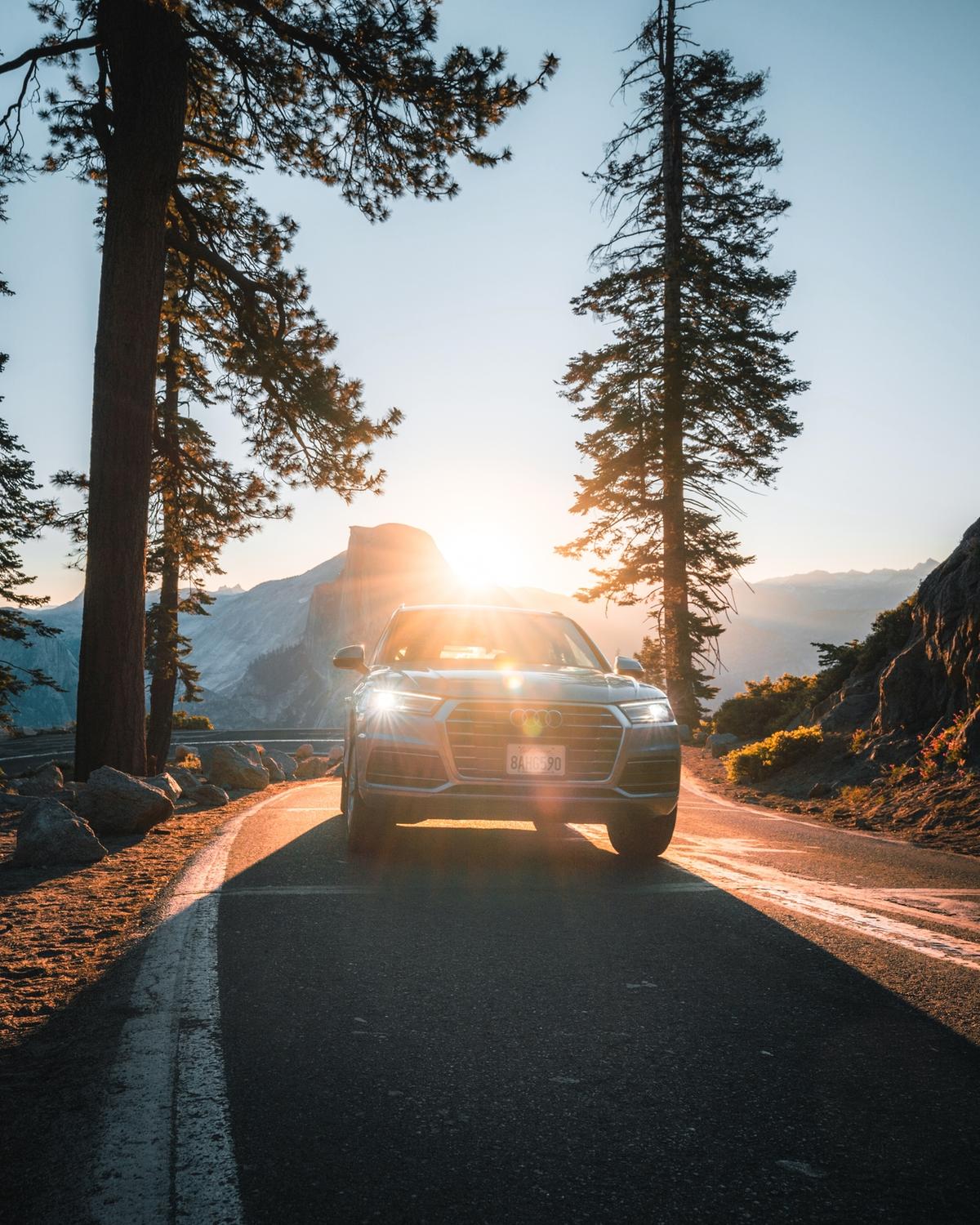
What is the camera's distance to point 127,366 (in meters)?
8.98

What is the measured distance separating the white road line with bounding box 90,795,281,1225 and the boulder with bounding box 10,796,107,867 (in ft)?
7.66

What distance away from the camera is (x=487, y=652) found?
6.84 m

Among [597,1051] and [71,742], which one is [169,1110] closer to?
[597,1051]

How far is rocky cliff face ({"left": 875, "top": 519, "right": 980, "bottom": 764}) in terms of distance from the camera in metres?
9.99

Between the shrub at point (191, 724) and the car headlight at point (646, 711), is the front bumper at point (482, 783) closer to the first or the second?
the car headlight at point (646, 711)

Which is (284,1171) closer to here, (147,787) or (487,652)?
(487,652)

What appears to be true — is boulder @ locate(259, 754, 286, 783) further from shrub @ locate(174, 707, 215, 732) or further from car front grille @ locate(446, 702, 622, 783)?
shrub @ locate(174, 707, 215, 732)

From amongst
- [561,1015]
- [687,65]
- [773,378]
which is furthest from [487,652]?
[687,65]

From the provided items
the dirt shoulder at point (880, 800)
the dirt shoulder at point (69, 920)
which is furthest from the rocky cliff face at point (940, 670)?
the dirt shoulder at point (69, 920)

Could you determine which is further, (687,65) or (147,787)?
(687,65)

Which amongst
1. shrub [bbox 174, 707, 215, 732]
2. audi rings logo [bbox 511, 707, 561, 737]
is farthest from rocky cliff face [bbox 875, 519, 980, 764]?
shrub [bbox 174, 707, 215, 732]

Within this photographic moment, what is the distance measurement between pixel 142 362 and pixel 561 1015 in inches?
335

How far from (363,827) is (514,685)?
1.40 metres

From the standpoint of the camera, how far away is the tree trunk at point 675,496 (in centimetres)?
2233
